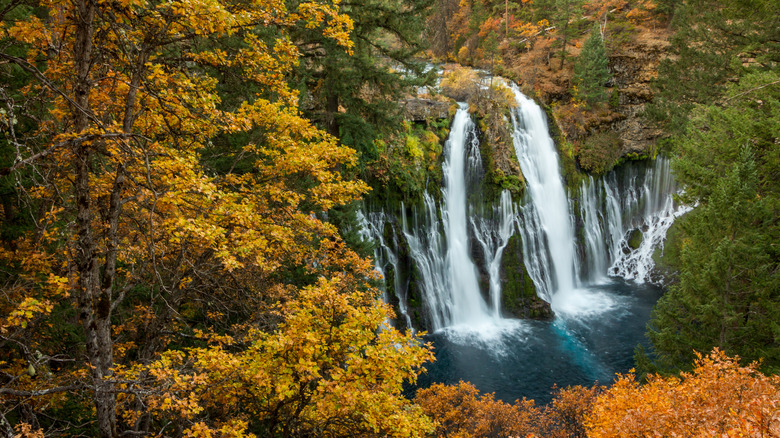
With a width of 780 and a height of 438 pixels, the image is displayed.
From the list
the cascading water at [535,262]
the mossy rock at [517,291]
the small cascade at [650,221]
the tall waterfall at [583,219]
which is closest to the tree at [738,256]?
the cascading water at [535,262]

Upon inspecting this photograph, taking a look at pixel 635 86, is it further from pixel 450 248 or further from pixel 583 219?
pixel 450 248

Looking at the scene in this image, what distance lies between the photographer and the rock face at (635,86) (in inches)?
1059

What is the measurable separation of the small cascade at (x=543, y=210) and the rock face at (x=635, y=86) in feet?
21.2

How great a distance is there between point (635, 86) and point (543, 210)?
41.8ft

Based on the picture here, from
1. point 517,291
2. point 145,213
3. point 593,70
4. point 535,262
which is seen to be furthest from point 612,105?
point 145,213

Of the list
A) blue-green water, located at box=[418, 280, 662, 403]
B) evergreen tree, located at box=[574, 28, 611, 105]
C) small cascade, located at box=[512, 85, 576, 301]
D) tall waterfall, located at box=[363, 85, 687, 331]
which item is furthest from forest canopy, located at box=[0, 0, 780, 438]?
evergreen tree, located at box=[574, 28, 611, 105]

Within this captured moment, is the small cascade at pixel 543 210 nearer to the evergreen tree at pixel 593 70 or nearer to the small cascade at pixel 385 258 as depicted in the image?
the evergreen tree at pixel 593 70

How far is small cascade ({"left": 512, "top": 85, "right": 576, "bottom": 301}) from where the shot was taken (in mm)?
22531

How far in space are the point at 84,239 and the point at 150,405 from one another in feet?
6.07

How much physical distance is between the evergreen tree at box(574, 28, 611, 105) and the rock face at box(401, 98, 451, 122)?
11044 mm

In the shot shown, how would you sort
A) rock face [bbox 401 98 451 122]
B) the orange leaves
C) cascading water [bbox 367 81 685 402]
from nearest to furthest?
the orange leaves → cascading water [bbox 367 81 685 402] → rock face [bbox 401 98 451 122]

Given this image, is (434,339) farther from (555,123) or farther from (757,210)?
(555,123)

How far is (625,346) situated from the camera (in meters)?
17.5

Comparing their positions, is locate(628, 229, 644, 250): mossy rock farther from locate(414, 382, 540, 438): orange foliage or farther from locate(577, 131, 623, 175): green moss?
locate(414, 382, 540, 438): orange foliage
